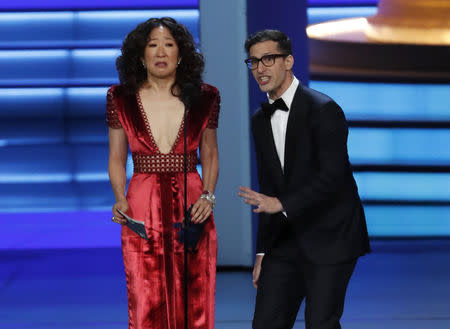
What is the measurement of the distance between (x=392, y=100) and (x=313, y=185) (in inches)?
173

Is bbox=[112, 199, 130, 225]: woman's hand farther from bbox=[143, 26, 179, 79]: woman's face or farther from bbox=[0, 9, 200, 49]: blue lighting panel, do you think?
bbox=[0, 9, 200, 49]: blue lighting panel

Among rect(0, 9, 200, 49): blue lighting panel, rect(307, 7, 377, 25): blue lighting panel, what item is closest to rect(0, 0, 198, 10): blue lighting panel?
rect(0, 9, 200, 49): blue lighting panel

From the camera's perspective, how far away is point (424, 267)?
5.80 metres

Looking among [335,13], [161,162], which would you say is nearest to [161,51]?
[161,162]

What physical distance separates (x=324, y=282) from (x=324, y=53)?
4223 millimetres

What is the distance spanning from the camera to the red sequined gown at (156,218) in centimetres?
287

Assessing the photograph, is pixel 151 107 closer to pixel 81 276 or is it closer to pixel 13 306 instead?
pixel 13 306

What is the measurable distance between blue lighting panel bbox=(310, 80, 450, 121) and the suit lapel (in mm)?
4117

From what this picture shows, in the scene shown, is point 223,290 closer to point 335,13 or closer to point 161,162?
point 161,162

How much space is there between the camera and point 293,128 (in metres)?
2.62

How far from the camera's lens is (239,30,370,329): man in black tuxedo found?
256 centimetres

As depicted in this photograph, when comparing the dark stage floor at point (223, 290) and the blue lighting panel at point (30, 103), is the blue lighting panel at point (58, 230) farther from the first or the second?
the blue lighting panel at point (30, 103)

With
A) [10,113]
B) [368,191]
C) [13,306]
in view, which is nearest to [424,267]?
[368,191]

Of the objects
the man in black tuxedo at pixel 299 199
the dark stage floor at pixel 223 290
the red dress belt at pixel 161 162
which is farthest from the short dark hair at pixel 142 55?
the dark stage floor at pixel 223 290
